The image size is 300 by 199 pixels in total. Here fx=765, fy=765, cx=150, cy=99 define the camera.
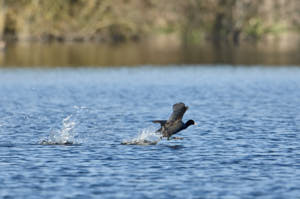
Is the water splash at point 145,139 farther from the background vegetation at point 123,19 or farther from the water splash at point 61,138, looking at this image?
the background vegetation at point 123,19

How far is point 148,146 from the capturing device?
83.1 feet

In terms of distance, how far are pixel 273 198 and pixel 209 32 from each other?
376ft

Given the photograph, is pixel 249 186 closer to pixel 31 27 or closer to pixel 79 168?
pixel 79 168

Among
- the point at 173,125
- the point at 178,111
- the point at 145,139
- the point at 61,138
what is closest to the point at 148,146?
the point at 173,125

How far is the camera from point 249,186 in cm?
1928

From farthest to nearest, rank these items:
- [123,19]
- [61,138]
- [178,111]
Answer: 1. [123,19]
2. [61,138]
3. [178,111]

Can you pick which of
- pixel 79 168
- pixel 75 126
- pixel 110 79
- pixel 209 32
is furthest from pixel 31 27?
pixel 79 168

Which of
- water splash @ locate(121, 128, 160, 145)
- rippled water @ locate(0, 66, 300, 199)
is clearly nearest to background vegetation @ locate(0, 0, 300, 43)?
rippled water @ locate(0, 66, 300, 199)

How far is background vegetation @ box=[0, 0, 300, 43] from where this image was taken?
4813 inches

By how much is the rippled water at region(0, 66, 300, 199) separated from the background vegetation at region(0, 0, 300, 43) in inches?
2748

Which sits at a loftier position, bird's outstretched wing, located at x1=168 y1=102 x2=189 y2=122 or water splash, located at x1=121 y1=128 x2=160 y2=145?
bird's outstretched wing, located at x1=168 y1=102 x2=189 y2=122

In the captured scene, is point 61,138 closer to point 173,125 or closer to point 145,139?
point 145,139

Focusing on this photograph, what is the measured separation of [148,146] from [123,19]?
98.5 m

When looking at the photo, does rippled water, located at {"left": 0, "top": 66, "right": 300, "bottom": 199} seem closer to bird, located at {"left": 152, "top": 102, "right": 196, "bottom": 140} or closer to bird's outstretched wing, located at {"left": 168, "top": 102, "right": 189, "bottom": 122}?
bird, located at {"left": 152, "top": 102, "right": 196, "bottom": 140}
